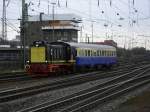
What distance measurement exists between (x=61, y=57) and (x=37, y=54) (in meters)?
2.99

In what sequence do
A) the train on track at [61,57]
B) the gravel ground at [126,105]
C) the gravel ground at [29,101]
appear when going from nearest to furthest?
1. the gravel ground at [126,105]
2. the gravel ground at [29,101]
3. the train on track at [61,57]

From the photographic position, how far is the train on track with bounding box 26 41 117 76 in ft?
118

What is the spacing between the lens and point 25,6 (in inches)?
1727

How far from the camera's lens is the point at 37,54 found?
1420 inches

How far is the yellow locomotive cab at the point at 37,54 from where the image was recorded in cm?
3594

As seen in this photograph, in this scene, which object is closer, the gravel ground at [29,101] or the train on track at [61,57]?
the gravel ground at [29,101]

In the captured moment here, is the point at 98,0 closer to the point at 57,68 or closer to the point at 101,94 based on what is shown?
the point at 57,68

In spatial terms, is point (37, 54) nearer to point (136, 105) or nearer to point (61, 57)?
point (61, 57)

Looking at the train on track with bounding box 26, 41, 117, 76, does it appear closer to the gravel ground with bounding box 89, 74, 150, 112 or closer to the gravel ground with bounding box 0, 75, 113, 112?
the gravel ground with bounding box 0, 75, 113, 112

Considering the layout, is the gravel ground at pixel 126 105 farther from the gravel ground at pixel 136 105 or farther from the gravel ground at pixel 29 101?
the gravel ground at pixel 29 101

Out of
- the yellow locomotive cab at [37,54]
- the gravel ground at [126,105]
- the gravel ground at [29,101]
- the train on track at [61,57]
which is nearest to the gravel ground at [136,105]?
the gravel ground at [126,105]

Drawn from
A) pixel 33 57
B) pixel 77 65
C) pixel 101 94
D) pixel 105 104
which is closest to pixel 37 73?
pixel 33 57

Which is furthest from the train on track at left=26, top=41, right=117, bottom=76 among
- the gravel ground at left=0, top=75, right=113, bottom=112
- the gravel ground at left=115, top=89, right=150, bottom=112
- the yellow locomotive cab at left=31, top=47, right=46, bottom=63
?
the gravel ground at left=115, top=89, right=150, bottom=112

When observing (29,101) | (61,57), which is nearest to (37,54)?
(61,57)
